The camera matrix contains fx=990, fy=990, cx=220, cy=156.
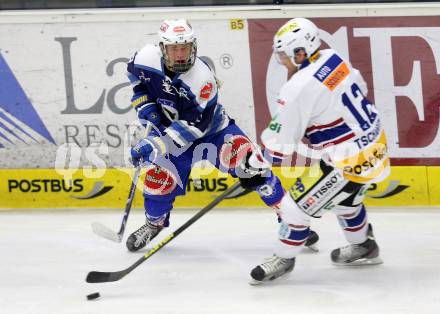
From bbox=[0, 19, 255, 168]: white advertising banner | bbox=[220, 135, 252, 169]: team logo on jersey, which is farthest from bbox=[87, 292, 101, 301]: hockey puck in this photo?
bbox=[0, 19, 255, 168]: white advertising banner

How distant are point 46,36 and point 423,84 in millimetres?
2304

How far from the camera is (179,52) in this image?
471 cm

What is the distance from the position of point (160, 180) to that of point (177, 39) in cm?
74

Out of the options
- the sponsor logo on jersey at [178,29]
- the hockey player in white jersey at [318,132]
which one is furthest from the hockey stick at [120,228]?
the hockey player in white jersey at [318,132]

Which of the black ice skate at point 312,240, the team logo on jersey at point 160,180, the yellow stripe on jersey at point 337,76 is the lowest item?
the black ice skate at point 312,240

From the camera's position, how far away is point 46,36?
6.09 meters

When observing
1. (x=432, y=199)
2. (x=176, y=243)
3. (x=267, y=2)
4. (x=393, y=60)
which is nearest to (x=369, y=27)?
A: (x=393, y=60)

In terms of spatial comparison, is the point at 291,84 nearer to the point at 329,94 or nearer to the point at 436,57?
the point at 329,94

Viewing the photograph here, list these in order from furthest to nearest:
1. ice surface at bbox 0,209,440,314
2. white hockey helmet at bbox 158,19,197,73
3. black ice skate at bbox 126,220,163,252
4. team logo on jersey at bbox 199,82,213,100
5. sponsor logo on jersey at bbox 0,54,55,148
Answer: sponsor logo on jersey at bbox 0,54,55,148, black ice skate at bbox 126,220,163,252, team logo on jersey at bbox 199,82,213,100, white hockey helmet at bbox 158,19,197,73, ice surface at bbox 0,209,440,314

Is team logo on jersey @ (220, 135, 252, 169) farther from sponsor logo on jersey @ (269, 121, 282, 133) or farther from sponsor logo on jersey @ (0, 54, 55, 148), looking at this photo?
sponsor logo on jersey @ (0, 54, 55, 148)

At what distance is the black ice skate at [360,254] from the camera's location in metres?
4.54

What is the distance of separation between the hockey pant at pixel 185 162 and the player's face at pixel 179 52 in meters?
0.46

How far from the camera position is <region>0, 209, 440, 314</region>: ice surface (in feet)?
13.1

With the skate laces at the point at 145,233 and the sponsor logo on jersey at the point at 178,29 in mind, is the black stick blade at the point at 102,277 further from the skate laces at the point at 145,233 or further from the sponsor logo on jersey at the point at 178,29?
the sponsor logo on jersey at the point at 178,29
